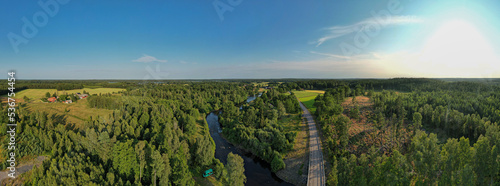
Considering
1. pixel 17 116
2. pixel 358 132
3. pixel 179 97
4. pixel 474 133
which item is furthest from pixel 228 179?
pixel 179 97

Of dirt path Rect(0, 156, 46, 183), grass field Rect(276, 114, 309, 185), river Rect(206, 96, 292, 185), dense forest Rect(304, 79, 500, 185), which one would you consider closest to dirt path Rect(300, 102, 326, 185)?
grass field Rect(276, 114, 309, 185)

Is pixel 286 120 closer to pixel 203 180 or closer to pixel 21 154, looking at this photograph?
pixel 203 180

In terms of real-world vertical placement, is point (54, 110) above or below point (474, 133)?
above

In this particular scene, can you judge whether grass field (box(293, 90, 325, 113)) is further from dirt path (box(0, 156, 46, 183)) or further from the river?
dirt path (box(0, 156, 46, 183))

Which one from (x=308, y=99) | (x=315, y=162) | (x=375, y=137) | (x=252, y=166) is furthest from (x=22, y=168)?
(x=308, y=99)

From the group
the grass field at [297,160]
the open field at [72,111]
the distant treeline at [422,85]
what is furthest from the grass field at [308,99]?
the open field at [72,111]

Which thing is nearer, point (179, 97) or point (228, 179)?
point (228, 179)

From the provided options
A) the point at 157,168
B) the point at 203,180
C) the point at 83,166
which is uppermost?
the point at 83,166

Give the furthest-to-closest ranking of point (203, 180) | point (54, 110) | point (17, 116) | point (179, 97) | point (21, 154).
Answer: point (179, 97), point (54, 110), point (17, 116), point (203, 180), point (21, 154)
